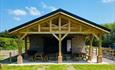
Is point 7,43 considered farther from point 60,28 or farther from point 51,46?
point 60,28

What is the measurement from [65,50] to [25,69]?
10.9m

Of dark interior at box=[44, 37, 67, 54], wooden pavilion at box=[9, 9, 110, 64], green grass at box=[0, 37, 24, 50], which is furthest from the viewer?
green grass at box=[0, 37, 24, 50]

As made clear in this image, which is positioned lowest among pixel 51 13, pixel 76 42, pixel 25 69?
pixel 25 69

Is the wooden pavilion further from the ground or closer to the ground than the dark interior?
further from the ground

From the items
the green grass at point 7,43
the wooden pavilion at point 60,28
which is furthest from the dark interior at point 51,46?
the green grass at point 7,43

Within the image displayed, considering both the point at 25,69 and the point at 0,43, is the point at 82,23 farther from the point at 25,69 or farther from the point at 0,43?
the point at 0,43

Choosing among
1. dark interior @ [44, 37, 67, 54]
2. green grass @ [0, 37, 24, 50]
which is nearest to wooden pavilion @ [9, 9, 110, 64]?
dark interior @ [44, 37, 67, 54]

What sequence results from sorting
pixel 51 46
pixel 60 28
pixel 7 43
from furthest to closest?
pixel 7 43
pixel 51 46
pixel 60 28

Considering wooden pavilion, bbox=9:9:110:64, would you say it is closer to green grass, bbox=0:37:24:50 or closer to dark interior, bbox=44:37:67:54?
dark interior, bbox=44:37:67:54

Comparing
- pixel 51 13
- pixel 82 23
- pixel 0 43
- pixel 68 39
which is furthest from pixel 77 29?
pixel 0 43

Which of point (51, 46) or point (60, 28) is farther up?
point (60, 28)

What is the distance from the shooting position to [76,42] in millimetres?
28344

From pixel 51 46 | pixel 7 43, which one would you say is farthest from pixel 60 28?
pixel 7 43

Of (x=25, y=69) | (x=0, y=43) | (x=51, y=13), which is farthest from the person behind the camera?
(x=0, y=43)
